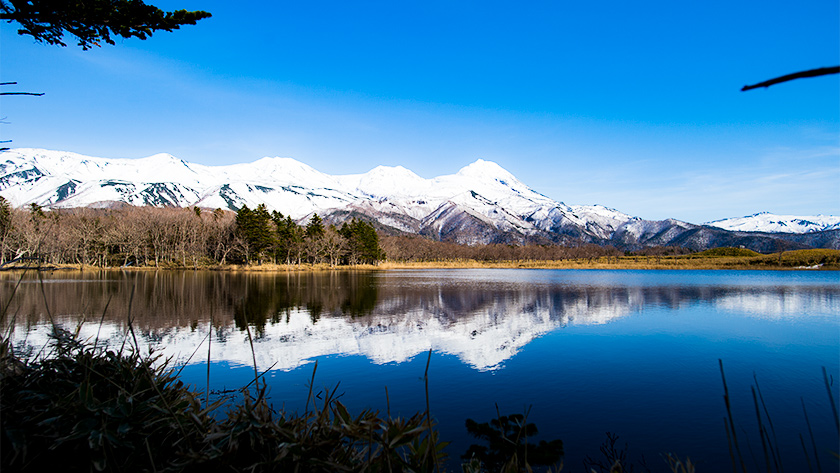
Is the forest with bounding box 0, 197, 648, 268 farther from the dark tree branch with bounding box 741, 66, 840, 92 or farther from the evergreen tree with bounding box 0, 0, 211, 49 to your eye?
the dark tree branch with bounding box 741, 66, 840, 92

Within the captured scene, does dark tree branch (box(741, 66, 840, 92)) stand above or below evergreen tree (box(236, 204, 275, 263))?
below

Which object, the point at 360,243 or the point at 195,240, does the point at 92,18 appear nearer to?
the point at 195,240

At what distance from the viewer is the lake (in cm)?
829

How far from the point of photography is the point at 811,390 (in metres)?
10.8

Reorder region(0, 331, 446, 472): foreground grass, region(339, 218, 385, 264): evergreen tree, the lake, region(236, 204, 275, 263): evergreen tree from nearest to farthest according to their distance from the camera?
region(0, 331, 446, 472): foreground grass, the lake, region(236, 204, 275, 263): evergreen tree, region(339, 218, 385, 264): evergreen tree

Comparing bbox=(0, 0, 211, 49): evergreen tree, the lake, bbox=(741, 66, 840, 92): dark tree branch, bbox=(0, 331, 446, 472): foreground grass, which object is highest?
bbox=(0, 0, 211, 49): evergreen tree

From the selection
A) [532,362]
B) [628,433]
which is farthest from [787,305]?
[628,433]

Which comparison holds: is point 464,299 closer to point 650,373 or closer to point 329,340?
point 329,340

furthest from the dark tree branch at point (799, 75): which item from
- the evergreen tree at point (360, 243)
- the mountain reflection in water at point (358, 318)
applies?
the evergreen tree at point (360, 243)

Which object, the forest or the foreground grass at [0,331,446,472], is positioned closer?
the foreground grass at [0,331,446,472]

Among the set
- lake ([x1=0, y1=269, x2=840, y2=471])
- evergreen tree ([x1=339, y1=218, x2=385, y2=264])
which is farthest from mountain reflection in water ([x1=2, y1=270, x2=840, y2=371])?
evergreen tree ([x1=339, y1=218, x2=385, y2=264])

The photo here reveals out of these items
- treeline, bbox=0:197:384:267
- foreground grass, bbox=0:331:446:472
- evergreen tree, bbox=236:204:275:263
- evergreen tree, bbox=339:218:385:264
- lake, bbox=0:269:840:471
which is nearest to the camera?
foreground grass, bbox=0:331:446:472

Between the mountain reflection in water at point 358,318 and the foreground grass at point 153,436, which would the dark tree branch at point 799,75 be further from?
the mountain reflection in water at point 358,318

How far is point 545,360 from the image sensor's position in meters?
13.7
